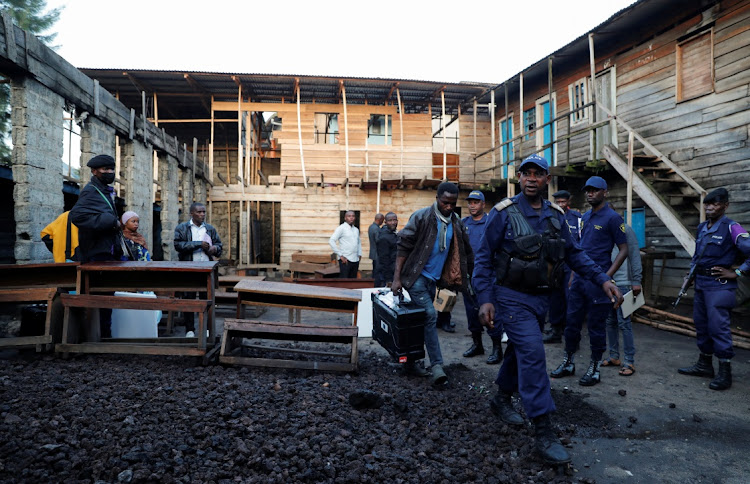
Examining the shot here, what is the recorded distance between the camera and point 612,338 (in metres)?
5.20

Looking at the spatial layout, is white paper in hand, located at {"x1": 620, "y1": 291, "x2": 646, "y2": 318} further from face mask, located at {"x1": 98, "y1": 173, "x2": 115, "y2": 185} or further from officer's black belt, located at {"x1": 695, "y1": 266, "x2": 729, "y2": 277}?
face mask, located at {"x1": 98, "y1": 173, "x2": 115, "y2": 185}

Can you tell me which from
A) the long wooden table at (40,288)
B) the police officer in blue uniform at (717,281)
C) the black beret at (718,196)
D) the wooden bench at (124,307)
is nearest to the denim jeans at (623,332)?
the police officer in blue uniform at (717,281)

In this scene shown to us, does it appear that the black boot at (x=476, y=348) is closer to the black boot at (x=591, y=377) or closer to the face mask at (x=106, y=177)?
the black boot at (x=591, y=377)

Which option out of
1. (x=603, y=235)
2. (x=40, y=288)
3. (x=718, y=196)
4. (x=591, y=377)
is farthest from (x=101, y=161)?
(x=718, y=196)

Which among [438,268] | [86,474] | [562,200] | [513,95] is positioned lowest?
[86,474]

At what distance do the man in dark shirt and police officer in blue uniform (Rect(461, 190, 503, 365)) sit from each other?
2662 mm

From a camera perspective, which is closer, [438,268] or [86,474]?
[86,474]

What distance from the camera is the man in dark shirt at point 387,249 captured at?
351 inches

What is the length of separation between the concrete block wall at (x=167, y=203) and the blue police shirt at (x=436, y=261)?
9172mm

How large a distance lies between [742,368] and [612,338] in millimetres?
1563

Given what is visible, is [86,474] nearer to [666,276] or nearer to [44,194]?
[44,194]

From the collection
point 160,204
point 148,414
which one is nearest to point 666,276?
point 148,414

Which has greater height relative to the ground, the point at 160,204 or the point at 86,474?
the point at 160,204

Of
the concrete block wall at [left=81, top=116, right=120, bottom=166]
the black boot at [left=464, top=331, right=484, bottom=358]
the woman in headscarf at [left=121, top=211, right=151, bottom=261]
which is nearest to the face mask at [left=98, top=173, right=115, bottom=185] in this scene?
the woman in headscarf at [left=121, top=211, right=151, bottom=261]
